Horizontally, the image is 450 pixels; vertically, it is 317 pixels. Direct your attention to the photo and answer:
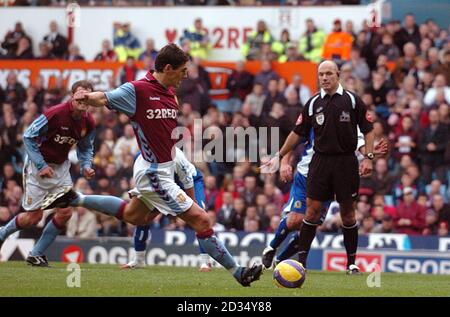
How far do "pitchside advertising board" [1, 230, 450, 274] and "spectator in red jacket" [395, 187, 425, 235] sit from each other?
0.56 meters

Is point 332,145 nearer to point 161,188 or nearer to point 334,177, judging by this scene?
point 334,177

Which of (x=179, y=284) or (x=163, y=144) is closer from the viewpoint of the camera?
(x=163, y=144)

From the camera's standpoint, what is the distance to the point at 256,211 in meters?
20.6

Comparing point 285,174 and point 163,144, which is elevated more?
point 163,144

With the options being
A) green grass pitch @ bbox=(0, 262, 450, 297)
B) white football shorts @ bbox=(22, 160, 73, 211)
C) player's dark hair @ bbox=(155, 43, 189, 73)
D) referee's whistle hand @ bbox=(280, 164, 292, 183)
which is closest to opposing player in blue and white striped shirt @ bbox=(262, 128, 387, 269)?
green grass pitch @ bbox=(0, 262, 450, 297)

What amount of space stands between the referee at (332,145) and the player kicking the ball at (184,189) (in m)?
1.29

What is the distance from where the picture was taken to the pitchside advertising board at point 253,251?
18.4 metres

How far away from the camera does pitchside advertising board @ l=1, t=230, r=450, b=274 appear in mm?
18422

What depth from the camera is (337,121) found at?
43.5 ft

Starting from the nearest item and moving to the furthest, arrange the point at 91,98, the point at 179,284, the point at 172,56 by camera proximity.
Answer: the point at 91,98, the point at 172,56, the point at 179,284

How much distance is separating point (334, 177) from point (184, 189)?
80.5 inches

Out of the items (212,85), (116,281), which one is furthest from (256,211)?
(116,281)

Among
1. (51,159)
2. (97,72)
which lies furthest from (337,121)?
(97,72)
